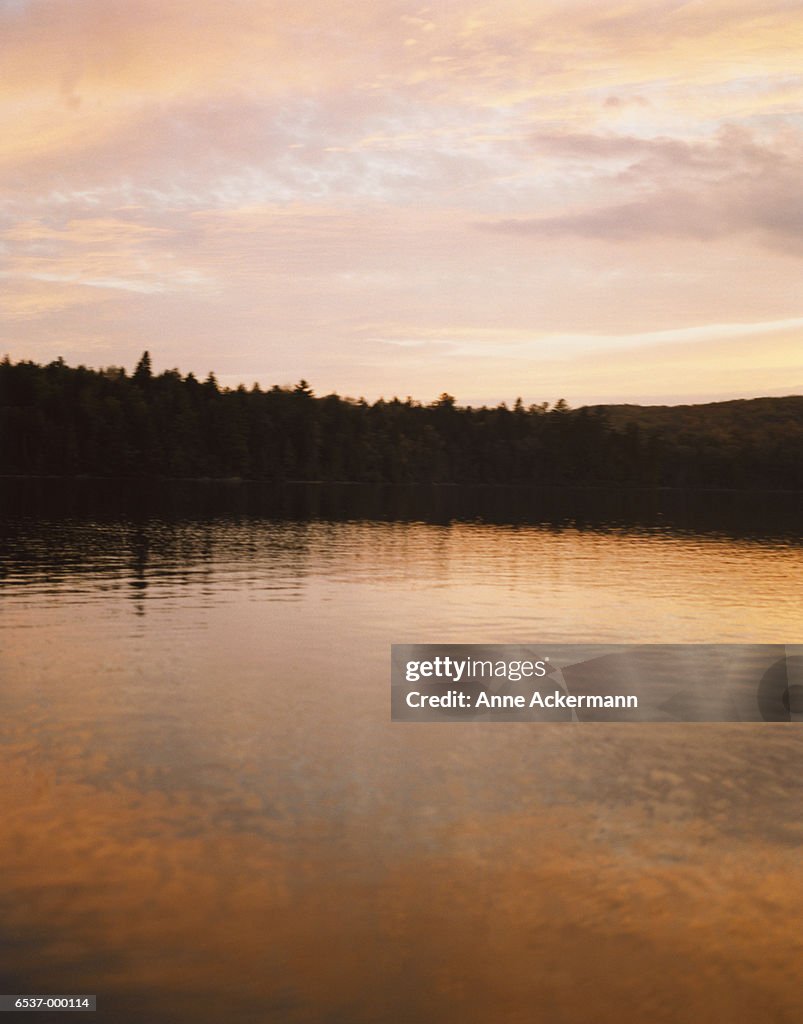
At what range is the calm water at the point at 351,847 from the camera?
1253 cm

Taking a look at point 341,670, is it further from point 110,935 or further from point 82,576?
point 82,576

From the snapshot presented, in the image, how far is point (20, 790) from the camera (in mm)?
18562

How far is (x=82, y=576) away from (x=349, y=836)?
135 feet

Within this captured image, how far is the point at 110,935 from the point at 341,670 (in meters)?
18.6

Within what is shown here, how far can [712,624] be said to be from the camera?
148 ft

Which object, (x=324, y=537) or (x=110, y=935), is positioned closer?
(x=110, y=935)

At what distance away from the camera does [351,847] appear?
16.5 m

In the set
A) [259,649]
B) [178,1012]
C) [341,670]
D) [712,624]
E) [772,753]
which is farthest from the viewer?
[712,624]

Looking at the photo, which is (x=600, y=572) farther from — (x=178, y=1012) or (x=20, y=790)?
(x=178, y=1012)

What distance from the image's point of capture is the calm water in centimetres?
1253

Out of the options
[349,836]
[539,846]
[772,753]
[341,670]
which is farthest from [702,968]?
[341,670]

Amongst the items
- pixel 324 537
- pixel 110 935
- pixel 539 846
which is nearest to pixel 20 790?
pixel 110 935

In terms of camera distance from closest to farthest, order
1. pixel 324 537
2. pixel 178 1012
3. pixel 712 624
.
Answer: pixel 178 1012 < pixel 712 624 < pixel 324 537

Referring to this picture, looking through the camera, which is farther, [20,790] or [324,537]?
[324,537]
